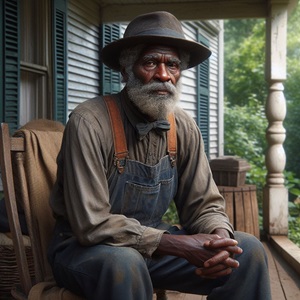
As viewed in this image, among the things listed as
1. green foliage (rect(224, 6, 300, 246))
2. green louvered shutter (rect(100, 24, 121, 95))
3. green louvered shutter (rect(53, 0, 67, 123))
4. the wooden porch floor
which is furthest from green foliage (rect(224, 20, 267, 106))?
the wooden porch floor

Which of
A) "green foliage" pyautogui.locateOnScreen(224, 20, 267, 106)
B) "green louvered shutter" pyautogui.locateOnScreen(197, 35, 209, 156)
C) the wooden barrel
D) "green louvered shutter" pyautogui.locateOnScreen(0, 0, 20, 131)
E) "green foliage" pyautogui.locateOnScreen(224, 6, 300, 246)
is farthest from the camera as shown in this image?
"green foliage" pyautogui.locateOnScreen(224, 20, 267, 106)

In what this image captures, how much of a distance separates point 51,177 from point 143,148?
1.92 feet

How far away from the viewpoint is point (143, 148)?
2.87 meters

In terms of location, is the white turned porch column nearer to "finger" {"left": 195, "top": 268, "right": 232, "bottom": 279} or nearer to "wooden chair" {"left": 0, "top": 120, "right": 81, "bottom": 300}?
"wooden chair" {"left": 0, "top": 120, "right": 81, "bottom": 300}

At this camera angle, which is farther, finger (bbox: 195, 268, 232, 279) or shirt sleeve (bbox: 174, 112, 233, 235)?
shirt sleeve (bbox: 174, 112, 233, 235)

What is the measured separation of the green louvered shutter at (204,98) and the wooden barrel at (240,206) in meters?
5.83

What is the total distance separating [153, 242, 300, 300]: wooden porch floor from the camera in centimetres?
442

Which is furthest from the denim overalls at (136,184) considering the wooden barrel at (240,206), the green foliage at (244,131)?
the green foliage at (244,131)

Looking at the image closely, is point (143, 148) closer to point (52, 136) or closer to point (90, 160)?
point (90, 160)

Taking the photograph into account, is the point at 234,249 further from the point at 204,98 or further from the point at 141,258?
the point at 204,98

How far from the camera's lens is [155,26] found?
288cm

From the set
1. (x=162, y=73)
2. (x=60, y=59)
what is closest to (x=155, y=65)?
(x=162, y=73)

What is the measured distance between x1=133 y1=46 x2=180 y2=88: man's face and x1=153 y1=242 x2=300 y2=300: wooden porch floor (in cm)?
192

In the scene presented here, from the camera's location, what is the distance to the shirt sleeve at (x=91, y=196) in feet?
8.42
